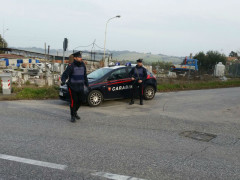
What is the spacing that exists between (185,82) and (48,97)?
11.2 meters

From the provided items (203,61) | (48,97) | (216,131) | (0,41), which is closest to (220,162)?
(216,131)

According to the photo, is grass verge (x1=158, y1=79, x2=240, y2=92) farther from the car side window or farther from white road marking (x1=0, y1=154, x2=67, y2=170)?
white road marking (x1=0, y1=154, x2=67, y2=170)

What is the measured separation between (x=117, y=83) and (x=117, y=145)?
5.40m

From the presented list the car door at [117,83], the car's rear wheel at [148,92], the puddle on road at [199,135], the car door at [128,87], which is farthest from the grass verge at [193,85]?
the puddle on road at [199,135]

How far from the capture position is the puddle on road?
5.76 metres

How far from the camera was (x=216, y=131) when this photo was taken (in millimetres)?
6457

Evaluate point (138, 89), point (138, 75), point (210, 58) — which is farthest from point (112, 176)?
point (210, 58)

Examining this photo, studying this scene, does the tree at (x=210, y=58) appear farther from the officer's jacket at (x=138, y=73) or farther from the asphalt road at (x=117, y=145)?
the asphalt road at (x=117, y=145)

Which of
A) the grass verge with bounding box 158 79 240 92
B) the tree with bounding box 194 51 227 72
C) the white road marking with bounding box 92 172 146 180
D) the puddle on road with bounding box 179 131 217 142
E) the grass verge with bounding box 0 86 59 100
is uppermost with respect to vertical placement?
the tree with bounding box 194 51 227 72

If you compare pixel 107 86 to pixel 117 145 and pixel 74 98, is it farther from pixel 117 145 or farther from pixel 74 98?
pixel 117 145

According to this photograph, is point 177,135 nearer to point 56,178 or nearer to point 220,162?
point 220,162

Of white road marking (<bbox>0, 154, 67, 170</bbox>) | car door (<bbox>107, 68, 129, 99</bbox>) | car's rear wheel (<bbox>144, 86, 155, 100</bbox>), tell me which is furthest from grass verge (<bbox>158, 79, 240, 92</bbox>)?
white road marking (<bbox>0, 154, 67, 170</bbox>)

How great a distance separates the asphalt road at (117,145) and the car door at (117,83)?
1.54m

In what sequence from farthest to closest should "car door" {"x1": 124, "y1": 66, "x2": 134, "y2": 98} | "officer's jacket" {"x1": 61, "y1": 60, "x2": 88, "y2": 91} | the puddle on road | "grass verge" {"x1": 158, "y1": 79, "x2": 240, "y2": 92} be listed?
Result: "grass verge" {"x1": 158, "y1": 79, "x2": 240, "y2": 92} < "car door" {"x1": 124, "y1": 66, "x2": 134, "y2": 98} < "officer's jacket" {"x1": 61, "y1": 60, "x2": 88, "y2": 91} < the puddle on road
